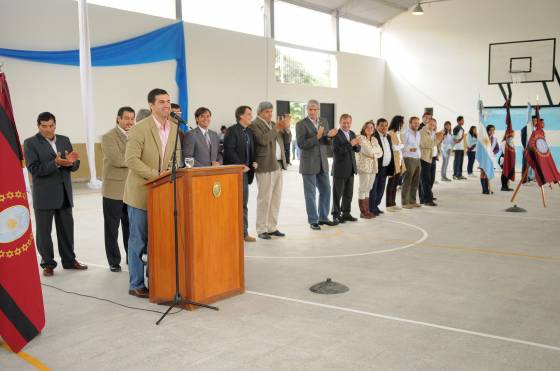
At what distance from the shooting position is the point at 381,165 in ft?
28.2

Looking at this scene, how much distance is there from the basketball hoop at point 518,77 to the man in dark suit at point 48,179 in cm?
1760

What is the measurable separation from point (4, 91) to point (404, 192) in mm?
6954

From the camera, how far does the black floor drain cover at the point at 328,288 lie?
4480mm

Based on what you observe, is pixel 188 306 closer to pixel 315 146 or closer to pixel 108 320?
pixel 108 320

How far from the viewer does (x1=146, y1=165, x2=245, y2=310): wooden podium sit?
3.98 m

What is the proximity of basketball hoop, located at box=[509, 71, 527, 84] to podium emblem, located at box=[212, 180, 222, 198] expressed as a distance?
57.9 ft

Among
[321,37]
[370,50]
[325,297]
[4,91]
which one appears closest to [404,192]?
[325,297]

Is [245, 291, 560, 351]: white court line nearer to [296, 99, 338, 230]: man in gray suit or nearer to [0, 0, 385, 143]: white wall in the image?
[296, 99, 338, 230]: man in gray suit

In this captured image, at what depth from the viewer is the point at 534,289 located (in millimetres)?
4582

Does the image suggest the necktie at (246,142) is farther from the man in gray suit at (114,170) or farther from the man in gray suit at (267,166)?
the man in gray suit at (114,170)

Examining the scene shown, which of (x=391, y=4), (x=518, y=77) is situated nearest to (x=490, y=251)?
(x=518, y=77)

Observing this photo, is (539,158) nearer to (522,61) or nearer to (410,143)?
(410,143)

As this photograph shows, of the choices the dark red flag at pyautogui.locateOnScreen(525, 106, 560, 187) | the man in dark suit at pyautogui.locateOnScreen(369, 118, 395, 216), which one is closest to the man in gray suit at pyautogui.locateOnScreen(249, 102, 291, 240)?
the man in dark suit at pyautogui.locateOnScreen(369, 118, 395, 216)

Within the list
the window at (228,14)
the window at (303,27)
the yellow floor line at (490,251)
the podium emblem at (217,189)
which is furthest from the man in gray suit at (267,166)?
the window at (303,27)
